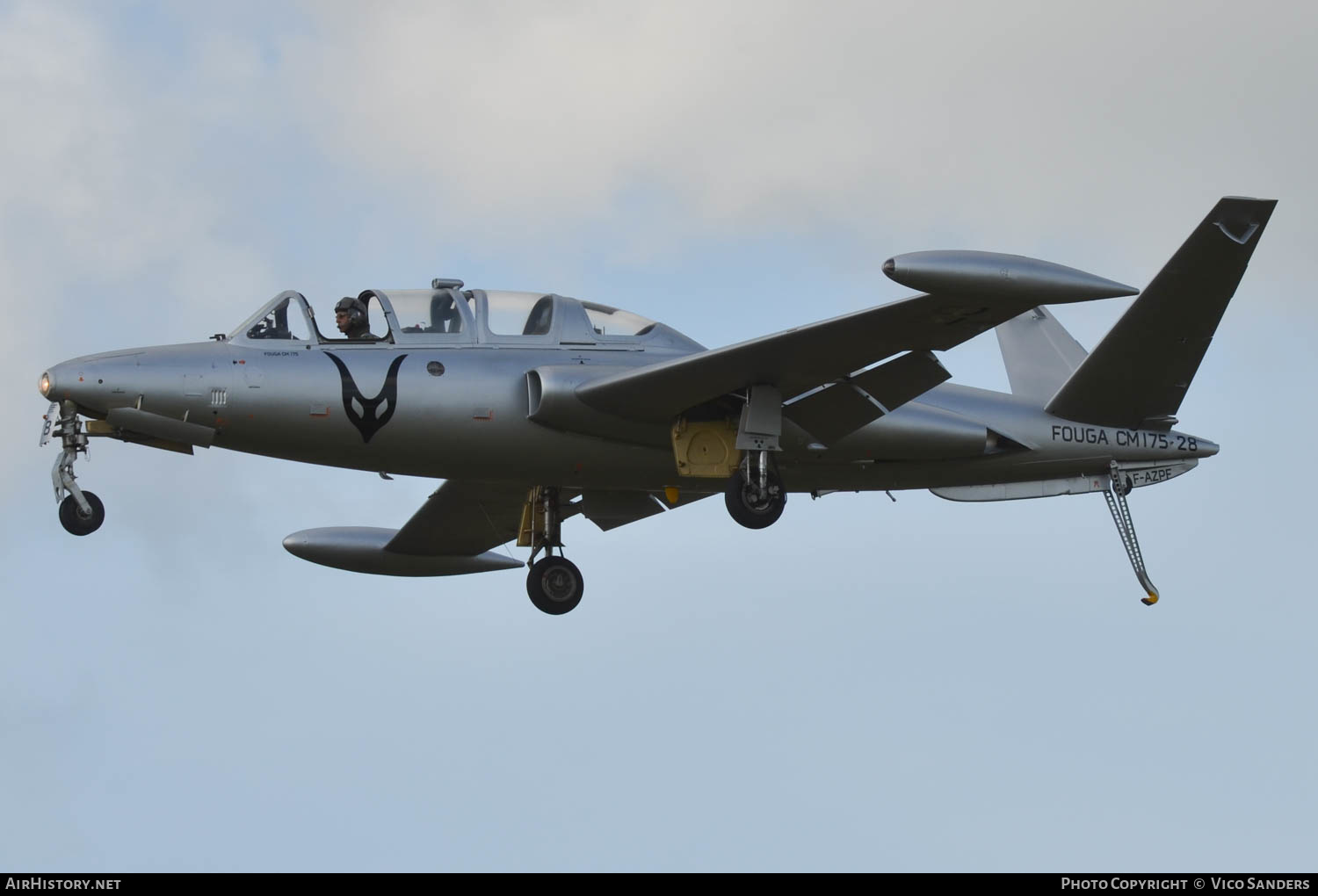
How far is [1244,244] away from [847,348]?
4.77 meters

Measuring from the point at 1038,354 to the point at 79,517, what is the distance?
44.7 ft

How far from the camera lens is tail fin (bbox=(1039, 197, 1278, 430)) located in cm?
2062

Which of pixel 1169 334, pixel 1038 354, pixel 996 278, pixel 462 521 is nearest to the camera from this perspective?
pixel 996 278

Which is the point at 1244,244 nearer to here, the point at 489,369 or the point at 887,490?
the point at 887,490

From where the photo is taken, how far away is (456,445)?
69.3 ft

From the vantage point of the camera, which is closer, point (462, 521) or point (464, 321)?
point (464, 321)

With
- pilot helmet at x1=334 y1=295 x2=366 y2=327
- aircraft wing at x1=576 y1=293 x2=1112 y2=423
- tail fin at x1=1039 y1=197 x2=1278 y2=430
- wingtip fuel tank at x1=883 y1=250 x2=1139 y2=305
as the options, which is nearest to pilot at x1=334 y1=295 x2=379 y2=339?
pilot helmet at x1=334 y1=295 x2=366 y2=327

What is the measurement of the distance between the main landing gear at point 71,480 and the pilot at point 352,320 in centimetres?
327

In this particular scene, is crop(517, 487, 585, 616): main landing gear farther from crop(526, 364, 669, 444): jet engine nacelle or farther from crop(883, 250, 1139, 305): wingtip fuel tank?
crop(883, 250, 1139, 305): wingtip fuel tank

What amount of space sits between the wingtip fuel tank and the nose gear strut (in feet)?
22.4

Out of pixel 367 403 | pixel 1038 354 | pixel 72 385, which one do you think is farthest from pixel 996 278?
pixel 72 385

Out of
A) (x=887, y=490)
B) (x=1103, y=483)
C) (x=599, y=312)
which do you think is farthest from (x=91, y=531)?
(x=1103, y=483)

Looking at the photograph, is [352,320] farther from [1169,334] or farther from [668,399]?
[1169,334]

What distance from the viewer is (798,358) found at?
68.2 ft
